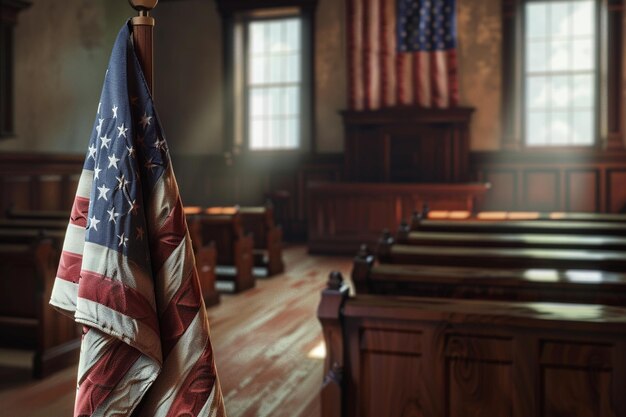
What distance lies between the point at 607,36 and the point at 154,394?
962 centimetres

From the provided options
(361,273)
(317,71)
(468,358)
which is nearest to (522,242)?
(361,273)

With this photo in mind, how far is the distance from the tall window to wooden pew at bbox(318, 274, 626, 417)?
8.49 meters

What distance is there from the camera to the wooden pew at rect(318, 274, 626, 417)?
79.4 inches

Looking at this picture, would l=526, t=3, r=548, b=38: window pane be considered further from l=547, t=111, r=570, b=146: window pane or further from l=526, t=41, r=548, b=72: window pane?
l=547, t=111, r=570, b=146: window pane

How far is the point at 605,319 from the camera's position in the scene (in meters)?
2.00

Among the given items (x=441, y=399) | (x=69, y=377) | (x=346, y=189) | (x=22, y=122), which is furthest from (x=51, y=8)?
(x=441, y=399)

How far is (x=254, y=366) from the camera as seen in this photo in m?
4.15

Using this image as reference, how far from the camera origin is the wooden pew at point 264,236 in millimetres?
7598

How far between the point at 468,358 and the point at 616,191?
842 cm

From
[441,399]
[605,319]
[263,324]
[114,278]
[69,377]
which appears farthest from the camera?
[263,324]

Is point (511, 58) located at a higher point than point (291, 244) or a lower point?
higher

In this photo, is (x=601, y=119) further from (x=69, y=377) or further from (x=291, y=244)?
(x=69, y=377)

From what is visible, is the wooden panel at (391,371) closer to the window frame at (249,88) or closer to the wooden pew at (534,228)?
the wooden pew at (534,228)

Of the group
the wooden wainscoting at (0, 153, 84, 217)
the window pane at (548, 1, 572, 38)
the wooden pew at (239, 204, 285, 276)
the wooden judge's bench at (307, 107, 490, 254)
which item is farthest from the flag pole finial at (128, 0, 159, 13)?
the window pane at (548, 1, 572, 38)
